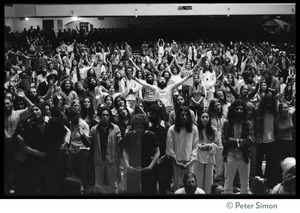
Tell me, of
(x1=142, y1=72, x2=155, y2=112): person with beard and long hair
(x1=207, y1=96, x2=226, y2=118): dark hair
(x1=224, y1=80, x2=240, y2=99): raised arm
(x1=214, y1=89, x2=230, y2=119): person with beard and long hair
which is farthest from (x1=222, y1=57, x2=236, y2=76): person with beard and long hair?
(x1=142, y1=72, x2=155, y2=112): person with beard and long hair

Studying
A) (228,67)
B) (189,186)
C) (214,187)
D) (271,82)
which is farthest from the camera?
(228,67)

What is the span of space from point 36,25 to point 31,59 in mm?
413

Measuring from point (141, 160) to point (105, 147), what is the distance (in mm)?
459

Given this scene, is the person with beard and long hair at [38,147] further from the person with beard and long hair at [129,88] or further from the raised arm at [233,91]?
the raised arm at [233,91]

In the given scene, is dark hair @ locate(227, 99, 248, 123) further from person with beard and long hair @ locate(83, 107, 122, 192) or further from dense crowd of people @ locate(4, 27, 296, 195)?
person with beard and long hair @ locate(83, 107, 122, 192)

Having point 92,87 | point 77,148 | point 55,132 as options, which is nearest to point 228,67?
point 92,87

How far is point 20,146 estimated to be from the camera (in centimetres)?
620

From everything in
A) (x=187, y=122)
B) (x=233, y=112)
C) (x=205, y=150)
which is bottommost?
(x=205, y=150)

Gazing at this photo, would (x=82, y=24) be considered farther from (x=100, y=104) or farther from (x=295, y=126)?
(x=295, y=126)

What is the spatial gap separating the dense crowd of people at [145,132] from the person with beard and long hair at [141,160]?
12 mm

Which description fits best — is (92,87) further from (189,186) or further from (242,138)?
(242,138)

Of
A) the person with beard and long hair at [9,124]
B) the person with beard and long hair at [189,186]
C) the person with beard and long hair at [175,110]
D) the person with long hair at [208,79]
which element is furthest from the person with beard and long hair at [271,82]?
the person with beard and long hair at [9,124]

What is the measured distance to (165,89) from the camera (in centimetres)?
642

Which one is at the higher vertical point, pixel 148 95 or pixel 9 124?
pixel 148 95
